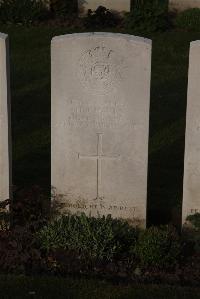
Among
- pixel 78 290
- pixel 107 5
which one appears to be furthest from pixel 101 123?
pixel 107 5

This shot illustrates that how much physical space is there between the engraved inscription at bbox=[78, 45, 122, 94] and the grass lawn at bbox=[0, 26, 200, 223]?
5.47 feet

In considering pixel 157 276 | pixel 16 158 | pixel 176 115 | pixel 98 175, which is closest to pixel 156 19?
pixel 176 115

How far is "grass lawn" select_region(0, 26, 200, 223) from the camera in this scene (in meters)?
9.44

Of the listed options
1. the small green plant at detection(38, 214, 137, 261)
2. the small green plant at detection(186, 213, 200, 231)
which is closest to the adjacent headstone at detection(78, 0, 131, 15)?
the small green plant at detection(186, 213, 200, 231)

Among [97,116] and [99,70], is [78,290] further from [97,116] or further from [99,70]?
[99,70]

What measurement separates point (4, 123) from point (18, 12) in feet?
34.4

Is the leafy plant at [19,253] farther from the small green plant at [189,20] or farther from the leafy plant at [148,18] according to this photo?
the small green plant at [189,20]

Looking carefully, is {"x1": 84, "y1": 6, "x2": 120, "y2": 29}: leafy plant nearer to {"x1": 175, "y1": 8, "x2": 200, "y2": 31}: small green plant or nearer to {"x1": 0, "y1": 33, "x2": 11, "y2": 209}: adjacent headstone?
{"x1": 175, "y1": 8, "x2": 200, "y2": 31}: small green plant

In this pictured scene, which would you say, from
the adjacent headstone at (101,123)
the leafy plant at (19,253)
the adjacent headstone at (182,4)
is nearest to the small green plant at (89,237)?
the leafy plant at (19,253)

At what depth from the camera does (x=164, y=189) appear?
9289 millimetres

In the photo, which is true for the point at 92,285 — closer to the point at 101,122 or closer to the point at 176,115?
the point at 101,122

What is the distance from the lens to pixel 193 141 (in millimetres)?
7492

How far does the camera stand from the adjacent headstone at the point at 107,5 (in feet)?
60.2

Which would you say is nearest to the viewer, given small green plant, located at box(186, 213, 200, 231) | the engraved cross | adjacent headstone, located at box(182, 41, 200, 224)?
adjacent headstone, located at box(182, 41, 200, 224)
